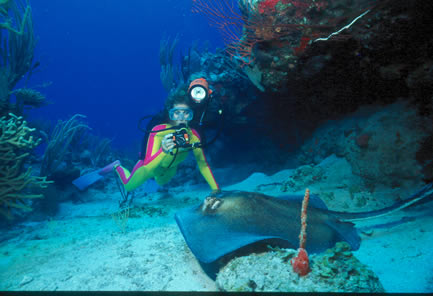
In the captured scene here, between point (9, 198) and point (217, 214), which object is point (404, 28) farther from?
point (9, 198)

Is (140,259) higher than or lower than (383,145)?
higher

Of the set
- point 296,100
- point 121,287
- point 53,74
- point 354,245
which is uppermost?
point 53,74

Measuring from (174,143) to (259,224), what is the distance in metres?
2.98

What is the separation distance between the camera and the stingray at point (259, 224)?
7.28 ft

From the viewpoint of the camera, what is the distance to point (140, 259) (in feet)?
9.29

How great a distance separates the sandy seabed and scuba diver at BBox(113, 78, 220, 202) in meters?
1.64

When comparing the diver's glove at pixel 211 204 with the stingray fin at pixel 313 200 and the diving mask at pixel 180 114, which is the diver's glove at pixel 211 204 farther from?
the diving mask at pixel 180 114

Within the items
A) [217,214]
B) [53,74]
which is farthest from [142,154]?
[53,74]

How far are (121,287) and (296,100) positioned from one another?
623 cm

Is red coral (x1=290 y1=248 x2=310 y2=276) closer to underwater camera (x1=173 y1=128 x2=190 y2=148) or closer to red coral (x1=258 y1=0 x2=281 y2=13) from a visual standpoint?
underwater camera (x1=173 y1=128 x2=190 y2=148)

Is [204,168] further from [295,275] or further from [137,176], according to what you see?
[295,275]

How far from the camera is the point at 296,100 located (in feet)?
20.9

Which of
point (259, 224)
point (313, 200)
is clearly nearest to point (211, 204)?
point (259, 224)

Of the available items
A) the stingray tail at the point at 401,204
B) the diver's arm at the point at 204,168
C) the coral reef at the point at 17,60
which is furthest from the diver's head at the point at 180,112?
the coral reef at the point at 17,60
